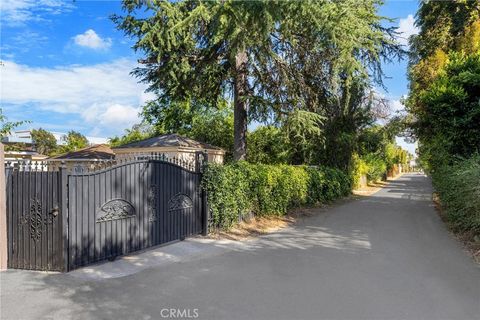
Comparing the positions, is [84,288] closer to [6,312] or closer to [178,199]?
[6,312]

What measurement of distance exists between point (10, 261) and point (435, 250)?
8519 mm

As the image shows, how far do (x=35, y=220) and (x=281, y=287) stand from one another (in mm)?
4364

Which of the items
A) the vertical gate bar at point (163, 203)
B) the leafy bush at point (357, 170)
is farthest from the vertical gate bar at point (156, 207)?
the leafy bush at point (357, 170)

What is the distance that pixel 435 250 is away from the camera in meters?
8.53

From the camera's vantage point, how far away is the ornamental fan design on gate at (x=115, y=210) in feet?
23.6

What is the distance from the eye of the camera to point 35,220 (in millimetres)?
6770

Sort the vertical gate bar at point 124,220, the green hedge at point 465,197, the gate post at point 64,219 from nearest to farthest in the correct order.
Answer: the gate post at point 64,219
the vertical gate bar at point 124,220
the green hedge at point 465,197

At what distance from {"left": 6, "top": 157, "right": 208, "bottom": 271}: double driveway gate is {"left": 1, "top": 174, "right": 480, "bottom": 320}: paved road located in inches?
18.0

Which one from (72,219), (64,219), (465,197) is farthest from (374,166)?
(64,219)

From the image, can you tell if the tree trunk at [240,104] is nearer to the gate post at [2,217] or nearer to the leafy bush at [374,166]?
the gate post at [2,217]

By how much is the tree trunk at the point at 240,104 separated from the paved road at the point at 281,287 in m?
8.02

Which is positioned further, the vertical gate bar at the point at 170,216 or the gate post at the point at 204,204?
the gate post at the point at 204,204

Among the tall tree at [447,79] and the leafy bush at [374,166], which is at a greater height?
the tall tree at [447,79]

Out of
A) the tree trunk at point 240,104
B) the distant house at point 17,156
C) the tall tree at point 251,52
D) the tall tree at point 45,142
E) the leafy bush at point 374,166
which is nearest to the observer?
the distant house at point 17,156
